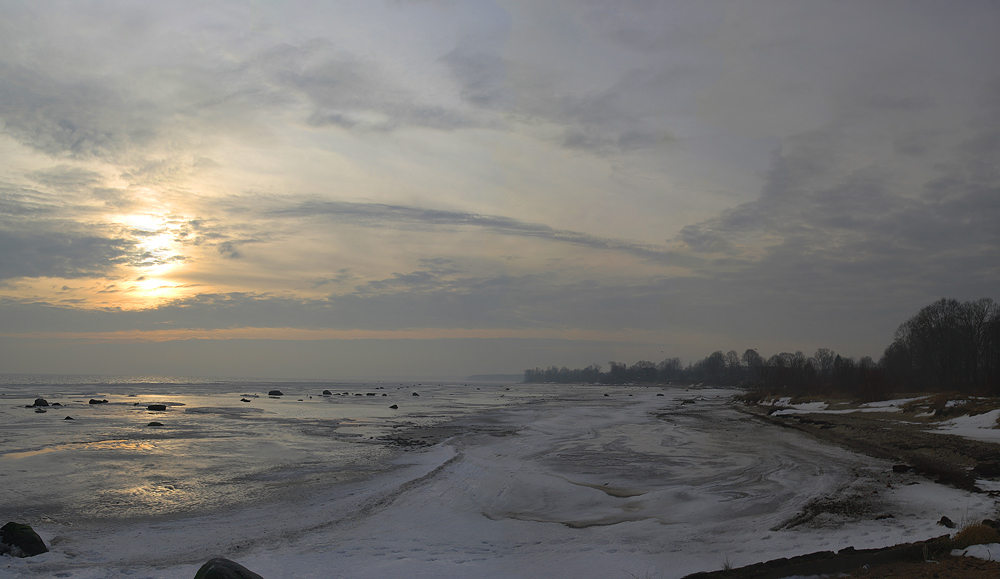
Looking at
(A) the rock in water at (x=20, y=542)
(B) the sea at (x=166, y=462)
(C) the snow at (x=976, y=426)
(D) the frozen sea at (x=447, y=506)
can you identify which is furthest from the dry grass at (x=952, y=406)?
(A) the rock in water at (x=20, y=542)

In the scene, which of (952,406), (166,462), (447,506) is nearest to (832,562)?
(447,506)

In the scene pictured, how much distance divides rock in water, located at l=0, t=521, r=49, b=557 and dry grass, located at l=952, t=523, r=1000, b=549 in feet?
50.6

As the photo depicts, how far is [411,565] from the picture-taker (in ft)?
31.6

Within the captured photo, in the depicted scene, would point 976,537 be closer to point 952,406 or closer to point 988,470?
point 988,470

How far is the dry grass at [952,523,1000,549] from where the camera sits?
26.9 ft

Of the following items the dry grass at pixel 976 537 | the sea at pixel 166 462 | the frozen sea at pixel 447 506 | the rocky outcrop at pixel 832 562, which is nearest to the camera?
the rocky outcrop at pixel 832 562

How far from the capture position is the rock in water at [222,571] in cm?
739

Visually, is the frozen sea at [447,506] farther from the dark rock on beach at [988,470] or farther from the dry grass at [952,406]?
the dry grass at [952,406]

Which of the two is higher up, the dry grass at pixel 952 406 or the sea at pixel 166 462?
the dry grass at pixel 952 406

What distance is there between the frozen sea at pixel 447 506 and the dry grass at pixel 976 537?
3.78 ft

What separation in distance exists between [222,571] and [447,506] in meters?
7.38

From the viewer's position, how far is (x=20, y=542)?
9555mm

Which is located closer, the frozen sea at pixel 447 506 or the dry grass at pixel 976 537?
the dry grass at pixel 976 537

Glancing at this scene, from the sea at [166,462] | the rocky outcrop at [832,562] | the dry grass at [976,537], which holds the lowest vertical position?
the sea at [166,462]
